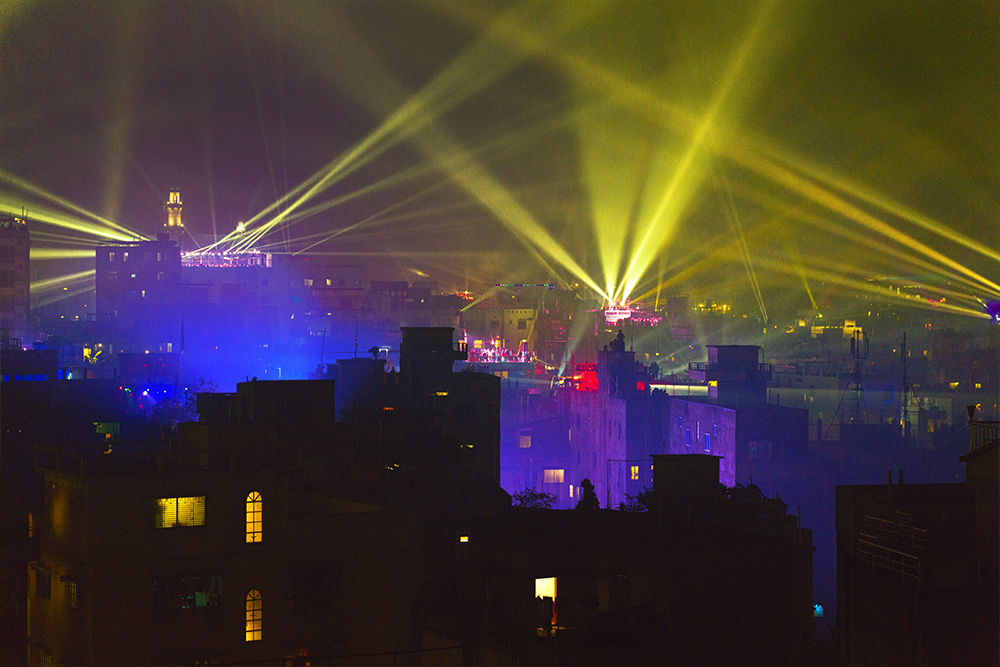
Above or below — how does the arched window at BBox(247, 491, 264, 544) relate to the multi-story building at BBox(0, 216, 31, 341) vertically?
below

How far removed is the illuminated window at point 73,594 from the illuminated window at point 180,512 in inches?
57.9

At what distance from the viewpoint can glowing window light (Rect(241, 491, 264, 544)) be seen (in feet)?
46.3

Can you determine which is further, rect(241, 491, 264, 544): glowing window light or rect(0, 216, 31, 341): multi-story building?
rect(0, 216, 31, 341): multi-story building

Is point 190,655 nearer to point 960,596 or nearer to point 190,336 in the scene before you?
point 960,596

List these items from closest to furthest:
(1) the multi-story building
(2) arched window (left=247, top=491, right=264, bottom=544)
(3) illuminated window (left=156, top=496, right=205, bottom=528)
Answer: (3) illuminated window (left=156, top=496, right=205, bottom=528) → (2) arched window (left=247, top=491, right=264, bottom=544) → (1) the multi-story building

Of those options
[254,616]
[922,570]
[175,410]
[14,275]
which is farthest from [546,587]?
[14,275]

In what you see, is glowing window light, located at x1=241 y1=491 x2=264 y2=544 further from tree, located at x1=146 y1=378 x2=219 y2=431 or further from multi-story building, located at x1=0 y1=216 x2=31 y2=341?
multi-story building, located at x1=0 y1=216 x2=31 y2=341

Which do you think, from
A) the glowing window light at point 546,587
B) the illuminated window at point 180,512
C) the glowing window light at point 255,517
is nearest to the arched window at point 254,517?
the glowing window light at point 255,517

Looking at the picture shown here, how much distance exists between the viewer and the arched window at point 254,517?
14.1m

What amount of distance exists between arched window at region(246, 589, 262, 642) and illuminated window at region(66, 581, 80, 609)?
2.43 metres

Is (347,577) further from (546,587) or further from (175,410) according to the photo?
(175,410)

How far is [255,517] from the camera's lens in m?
14.2

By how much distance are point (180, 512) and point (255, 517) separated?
115 centimetres

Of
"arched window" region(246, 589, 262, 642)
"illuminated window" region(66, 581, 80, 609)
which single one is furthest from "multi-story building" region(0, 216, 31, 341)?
"arched window" region(246, 589, 262, 642)
